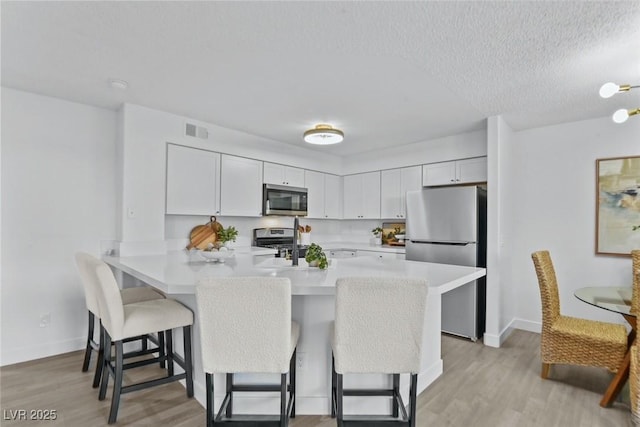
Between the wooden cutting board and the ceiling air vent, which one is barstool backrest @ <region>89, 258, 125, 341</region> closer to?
the wooden cutting board

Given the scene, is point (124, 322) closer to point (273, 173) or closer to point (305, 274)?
point (305, 274)

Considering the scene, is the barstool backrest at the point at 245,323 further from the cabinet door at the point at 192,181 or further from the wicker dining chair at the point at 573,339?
the cabinet door at the point at 192,181

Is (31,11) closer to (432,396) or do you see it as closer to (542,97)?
(432,396)

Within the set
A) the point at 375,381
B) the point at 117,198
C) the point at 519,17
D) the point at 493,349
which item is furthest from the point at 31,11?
the point at 493,349

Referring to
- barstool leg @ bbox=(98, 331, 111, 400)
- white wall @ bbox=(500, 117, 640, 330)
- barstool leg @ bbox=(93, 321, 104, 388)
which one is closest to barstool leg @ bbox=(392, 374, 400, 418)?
barstool leg @ bbox=(98, 331, 111, 400)

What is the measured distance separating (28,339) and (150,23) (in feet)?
9.63

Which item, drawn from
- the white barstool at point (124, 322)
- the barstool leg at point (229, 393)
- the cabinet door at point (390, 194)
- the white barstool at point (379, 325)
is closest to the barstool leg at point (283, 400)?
the white barstool at point (379, 325)

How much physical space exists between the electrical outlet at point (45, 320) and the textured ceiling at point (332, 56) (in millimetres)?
2037

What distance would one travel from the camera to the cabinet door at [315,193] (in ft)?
16.3

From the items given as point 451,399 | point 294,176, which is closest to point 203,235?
point 294,176

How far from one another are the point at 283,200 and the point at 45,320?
2804 millimetres

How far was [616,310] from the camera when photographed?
7.15ft

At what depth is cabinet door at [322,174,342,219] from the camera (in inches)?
207

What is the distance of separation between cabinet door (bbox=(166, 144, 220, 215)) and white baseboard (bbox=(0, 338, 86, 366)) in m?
1.51
